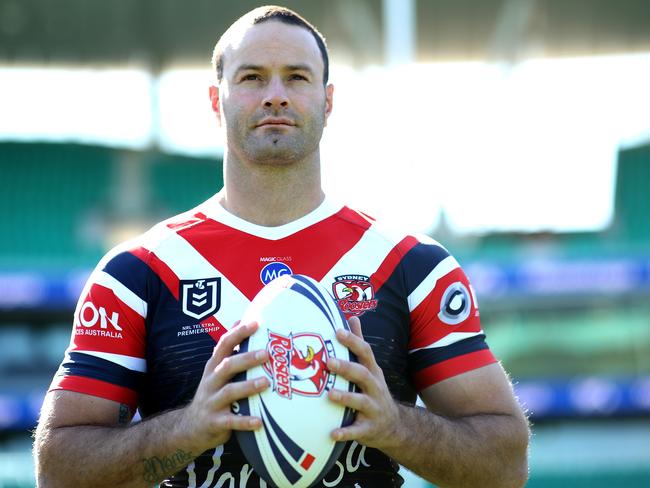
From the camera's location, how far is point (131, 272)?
3406 millimetres

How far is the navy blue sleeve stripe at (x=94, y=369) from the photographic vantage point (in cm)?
330

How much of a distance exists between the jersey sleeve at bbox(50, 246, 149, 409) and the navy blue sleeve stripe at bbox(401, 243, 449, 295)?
0.81 m

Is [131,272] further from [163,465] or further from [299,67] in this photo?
[299,67]

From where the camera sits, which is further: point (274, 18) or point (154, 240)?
point (274, 18)

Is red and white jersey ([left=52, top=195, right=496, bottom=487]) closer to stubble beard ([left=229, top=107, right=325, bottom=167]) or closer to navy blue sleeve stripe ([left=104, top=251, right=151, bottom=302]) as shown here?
navy blue sleeve stripe ([left=104, top=251, right=151, bottom=302])

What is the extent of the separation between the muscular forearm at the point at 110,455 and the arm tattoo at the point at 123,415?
0.09 metres

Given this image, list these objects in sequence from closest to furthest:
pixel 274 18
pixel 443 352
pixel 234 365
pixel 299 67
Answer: pixel 234 365, pixel 443 352, pixel 299 67, pixel 274 18

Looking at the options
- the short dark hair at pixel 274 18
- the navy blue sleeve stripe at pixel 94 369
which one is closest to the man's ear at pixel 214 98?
the short dark hair at pixel 274 18

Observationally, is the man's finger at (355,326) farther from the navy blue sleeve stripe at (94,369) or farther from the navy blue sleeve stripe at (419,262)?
the navy blue sleeve stripe at (94,369)

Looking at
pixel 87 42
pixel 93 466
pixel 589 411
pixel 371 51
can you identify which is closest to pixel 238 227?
pixel 93 466

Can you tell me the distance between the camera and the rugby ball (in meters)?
2.83

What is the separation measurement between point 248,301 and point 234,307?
0.15ft

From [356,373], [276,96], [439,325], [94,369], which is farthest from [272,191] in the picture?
[356,373]

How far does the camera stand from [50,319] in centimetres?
1636
